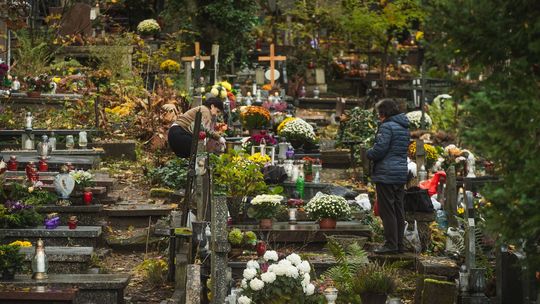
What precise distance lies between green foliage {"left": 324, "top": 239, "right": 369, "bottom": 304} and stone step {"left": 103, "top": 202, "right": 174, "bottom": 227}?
12.9 ft

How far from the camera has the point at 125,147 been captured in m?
21.8

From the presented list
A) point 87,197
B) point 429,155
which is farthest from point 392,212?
point 429,155

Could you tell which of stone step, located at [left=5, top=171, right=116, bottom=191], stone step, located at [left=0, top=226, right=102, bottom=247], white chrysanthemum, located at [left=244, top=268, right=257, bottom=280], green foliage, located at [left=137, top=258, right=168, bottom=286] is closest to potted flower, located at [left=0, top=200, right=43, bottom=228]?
stone step, located at [left=0, top=226, right=102, bottom=247]

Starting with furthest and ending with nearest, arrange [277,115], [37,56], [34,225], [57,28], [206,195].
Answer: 1. [57,28]
2. [37,56]
3. [277,115]
4. [34,225]
5. [206,195]

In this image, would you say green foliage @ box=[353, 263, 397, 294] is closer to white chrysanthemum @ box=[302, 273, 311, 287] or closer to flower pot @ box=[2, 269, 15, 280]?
white chrysanthemum @ box=[302, 273, 311, 287]

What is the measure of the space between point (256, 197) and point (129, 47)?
48.6 feet

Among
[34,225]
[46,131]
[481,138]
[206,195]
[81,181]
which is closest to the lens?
[481,138]

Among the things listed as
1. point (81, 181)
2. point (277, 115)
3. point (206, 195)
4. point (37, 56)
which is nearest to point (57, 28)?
point (37, 56)

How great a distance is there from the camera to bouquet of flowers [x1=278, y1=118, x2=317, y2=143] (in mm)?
22422

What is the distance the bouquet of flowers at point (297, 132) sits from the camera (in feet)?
73.6

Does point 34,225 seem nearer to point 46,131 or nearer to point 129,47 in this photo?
point 46,131

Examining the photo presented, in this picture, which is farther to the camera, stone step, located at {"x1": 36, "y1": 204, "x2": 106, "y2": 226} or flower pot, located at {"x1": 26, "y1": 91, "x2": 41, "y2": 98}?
flower pot, located at {"x1": 26, "y1": 91, "x2": 41, "y2": 98}

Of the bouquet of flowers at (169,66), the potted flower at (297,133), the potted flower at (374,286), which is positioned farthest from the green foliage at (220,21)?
the potted flower at (374,286)

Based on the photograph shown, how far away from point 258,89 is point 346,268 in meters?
16.8
